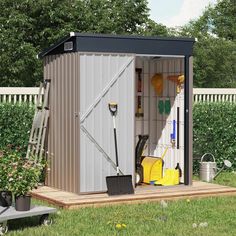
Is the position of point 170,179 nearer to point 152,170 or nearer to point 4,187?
point 152,170

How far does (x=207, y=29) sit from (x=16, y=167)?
37.3 m

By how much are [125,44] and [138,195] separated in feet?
7.34

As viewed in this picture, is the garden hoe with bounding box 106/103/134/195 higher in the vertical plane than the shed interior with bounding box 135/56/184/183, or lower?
lower

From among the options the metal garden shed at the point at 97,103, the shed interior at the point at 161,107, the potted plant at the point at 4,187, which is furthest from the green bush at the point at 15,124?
the potted plant at the point at 4,187

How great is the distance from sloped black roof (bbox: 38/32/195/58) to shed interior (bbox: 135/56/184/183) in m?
0.47

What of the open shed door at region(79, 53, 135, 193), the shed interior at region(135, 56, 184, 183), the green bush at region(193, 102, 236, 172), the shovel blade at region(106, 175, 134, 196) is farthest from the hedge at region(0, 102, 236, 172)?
the shovel blade at region(106, 175, 134, 196)

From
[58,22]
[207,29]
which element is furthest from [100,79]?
[207,29]

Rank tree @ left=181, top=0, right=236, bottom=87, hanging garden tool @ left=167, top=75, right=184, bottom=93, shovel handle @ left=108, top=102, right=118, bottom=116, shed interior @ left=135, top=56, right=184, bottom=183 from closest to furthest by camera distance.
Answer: shovel handle @ left=108, top=102, right=118, bottom=116 < hanging garden tool @ left=167, top=75, right=184, bottom=93 < shed interior @ left=135, top=56, right=184, bottom=183 < tree @ left=181, top=0, right=236, bottom=87

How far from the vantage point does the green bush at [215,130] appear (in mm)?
12555

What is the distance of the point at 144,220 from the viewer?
8.16 m

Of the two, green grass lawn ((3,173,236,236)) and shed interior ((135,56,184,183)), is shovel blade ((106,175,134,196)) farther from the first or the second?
shed interior ((135,56,184,183))

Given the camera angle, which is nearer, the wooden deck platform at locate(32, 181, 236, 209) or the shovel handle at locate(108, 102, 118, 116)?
the wooden deck platform at locate(32, 181, 236, 209)

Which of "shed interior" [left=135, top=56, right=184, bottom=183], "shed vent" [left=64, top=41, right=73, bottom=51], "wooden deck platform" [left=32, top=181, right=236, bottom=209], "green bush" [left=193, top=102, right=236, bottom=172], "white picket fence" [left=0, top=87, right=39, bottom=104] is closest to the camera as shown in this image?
"wooden deck platform" [left=32, top=181, right=236, bottom=209]

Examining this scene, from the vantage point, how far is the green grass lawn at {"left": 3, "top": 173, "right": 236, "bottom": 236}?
24.8ft
